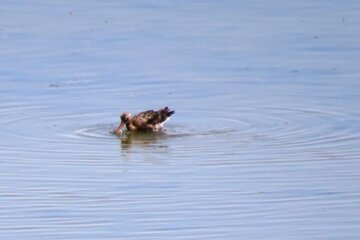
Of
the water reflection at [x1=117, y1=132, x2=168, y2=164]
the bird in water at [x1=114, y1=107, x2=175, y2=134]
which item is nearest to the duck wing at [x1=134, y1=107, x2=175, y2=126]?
the bird in water at [x1=114, y1=107, x2=175, y2=134]

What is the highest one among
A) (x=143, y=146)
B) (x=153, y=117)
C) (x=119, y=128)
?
(x=153, y=117)

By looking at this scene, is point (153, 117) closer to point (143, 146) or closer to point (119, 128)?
point (119, 128)

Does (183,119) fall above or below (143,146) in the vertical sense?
above

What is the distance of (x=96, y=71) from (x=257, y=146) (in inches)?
184

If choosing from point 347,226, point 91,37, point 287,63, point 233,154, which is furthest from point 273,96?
point 347,226

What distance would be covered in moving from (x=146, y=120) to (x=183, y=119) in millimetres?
494

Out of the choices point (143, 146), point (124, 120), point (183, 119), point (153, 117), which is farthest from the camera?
point (183, 119)

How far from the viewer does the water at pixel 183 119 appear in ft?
33.7

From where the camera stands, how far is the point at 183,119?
15.2 m

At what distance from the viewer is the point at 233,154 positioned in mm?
13062

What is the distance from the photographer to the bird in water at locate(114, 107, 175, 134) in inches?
579

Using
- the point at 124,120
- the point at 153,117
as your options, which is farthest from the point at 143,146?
the point at 124,120

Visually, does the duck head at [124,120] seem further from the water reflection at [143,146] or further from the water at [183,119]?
the water at [183,119]

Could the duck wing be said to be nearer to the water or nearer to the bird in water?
the bird in water
